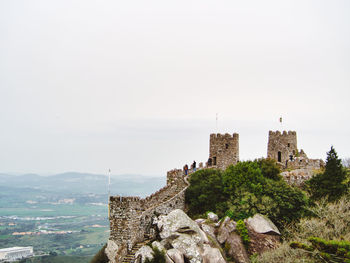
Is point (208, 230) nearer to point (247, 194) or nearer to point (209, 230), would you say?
point (209, 230)

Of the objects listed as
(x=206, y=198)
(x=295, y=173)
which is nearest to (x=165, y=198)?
(x=206, y=198)

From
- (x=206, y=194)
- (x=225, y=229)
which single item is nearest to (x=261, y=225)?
(x=225, y=229)

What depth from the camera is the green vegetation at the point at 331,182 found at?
31.2 meters

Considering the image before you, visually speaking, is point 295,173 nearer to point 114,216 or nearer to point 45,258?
point 114,216

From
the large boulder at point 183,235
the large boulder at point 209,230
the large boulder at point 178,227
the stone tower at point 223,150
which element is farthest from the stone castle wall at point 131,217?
the stone tower at point 223,150

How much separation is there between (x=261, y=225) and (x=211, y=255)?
18.4 ft

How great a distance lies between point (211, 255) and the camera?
83.8 feet

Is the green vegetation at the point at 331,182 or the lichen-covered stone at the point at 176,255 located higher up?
the green vegetation at the point at 331,182

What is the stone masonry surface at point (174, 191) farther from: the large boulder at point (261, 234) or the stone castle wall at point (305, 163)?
the large boulder at point (261, 234)

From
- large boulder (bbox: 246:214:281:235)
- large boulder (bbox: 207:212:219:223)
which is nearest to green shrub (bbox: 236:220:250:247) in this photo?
large boulder (bbox: 246:214:281:235)

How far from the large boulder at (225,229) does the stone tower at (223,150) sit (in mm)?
16338

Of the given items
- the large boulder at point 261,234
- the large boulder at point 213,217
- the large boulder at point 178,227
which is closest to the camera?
the large boulder at point 178,227

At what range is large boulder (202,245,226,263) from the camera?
2530 cm

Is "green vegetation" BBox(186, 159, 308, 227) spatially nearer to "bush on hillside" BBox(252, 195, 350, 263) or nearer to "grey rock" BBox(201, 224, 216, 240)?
"bush on hillside" BBox(252, 195, 350, 263)
